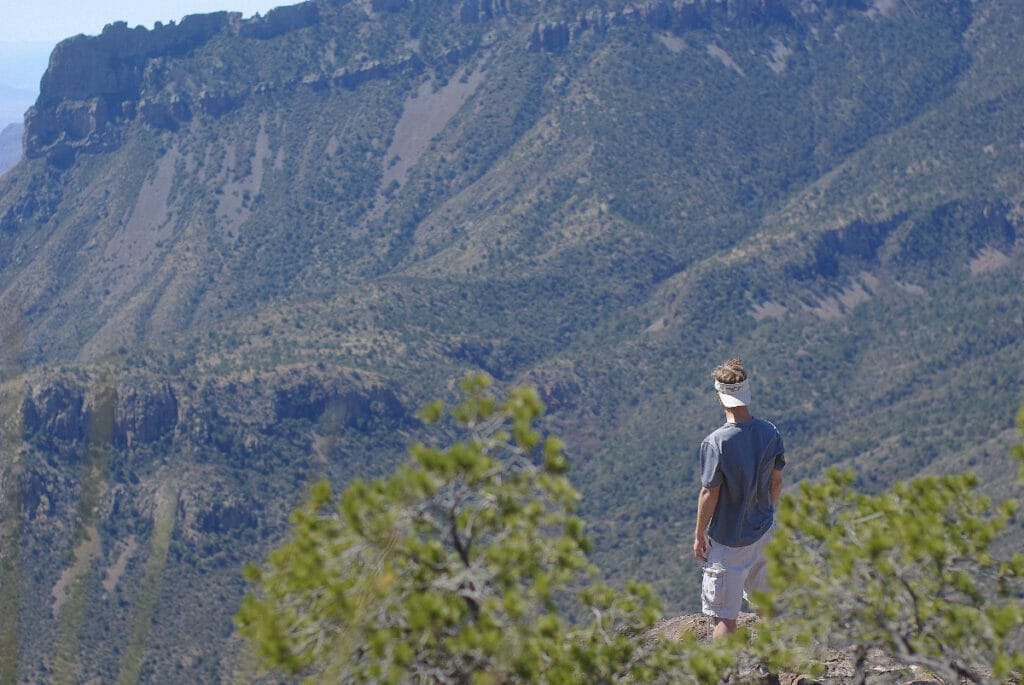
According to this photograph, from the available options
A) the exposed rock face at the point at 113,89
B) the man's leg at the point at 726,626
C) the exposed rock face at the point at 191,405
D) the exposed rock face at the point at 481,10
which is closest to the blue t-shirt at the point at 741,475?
the man's leg at the point at 726,626

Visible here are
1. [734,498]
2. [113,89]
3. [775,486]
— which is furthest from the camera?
[113,89]

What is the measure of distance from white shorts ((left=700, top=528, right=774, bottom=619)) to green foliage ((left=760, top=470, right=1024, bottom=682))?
93.4 inches

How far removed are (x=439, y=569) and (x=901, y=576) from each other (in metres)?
3.76

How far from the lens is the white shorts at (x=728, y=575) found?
45.2 ft

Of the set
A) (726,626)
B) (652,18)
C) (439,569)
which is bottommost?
(726,626)

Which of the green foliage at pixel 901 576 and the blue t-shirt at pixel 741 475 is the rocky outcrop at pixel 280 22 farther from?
the green foliage at pixel 901 576

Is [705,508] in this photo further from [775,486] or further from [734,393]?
[734,393]

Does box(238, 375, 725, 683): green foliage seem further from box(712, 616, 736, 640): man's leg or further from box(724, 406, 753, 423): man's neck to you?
box(712, 616, 736, 640): man's leg

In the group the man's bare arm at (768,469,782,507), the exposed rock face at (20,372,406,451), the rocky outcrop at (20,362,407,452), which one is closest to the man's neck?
the man's bare arm at (768,469,782,507)

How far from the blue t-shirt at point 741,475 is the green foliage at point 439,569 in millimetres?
3357

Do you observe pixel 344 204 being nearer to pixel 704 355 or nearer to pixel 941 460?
pixel 704 355

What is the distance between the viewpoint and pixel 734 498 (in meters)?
13.4

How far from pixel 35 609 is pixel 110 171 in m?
130

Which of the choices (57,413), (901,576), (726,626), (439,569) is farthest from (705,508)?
(57,413)
